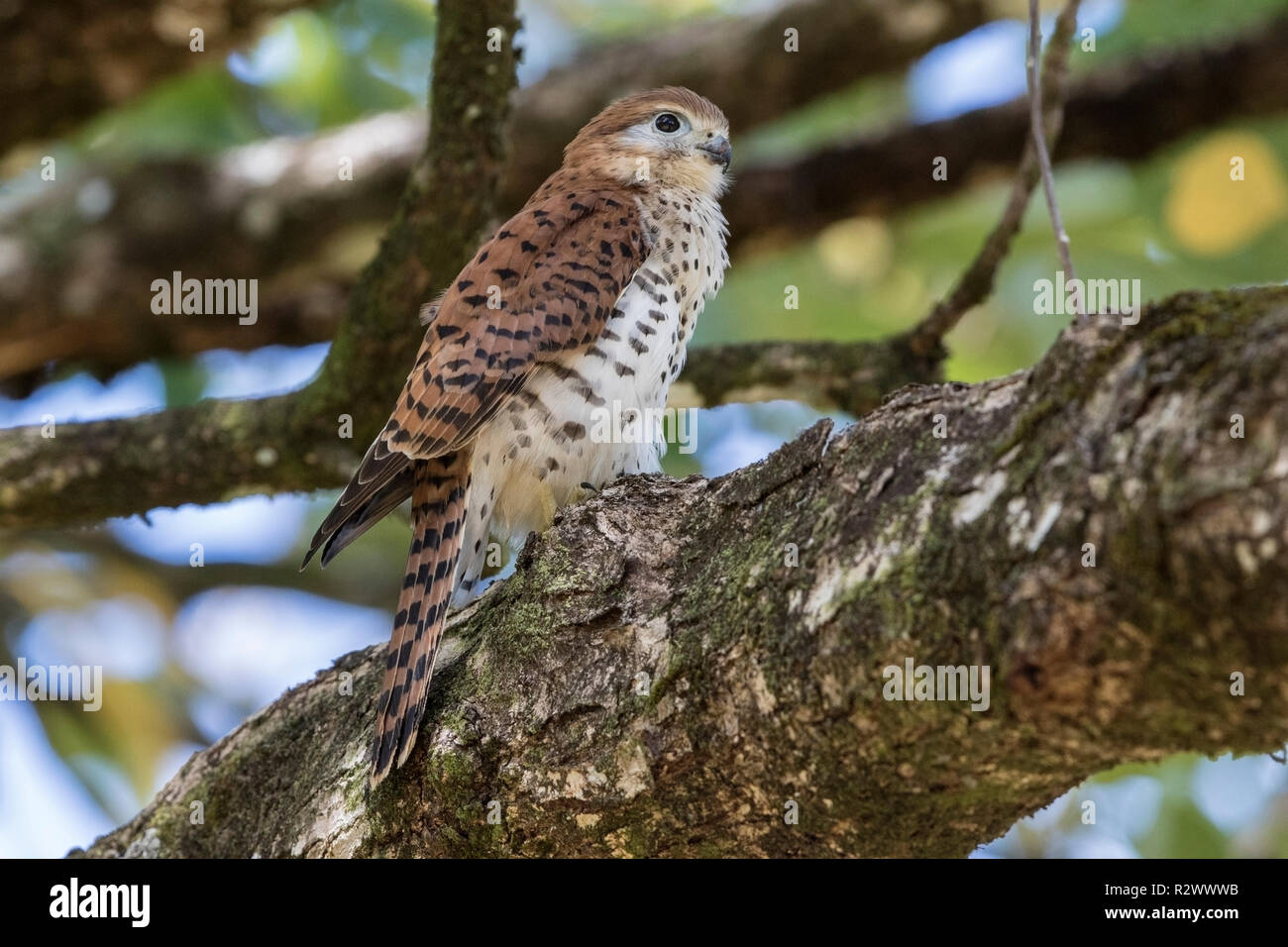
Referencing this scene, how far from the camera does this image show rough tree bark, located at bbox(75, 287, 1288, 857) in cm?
219

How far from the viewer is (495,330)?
4934 millimetres

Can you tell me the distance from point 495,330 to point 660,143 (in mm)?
1886

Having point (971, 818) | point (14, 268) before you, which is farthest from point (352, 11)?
point (971, 818)

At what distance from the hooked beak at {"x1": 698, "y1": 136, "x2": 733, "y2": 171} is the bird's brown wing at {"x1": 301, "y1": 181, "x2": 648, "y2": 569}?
3.57 ft

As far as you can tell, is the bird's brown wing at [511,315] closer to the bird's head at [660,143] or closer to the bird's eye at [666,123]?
the bird's head at [660,143]

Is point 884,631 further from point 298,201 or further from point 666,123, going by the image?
point 298,201

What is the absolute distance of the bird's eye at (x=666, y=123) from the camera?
6.44 metres

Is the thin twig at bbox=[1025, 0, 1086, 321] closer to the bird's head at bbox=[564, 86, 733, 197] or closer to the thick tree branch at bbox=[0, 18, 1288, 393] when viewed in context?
the bird's head at bbox=[564, 86, 733, 197]

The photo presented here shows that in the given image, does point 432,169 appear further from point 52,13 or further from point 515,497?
point 52,13

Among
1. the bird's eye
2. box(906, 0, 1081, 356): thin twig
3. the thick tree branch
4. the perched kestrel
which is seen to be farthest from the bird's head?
the thick tree branch

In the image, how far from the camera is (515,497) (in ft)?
17.4

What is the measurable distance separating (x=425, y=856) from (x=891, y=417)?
176cm

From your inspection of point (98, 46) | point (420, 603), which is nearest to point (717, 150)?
point (420, 603)

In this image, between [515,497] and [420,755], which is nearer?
[420,755]
